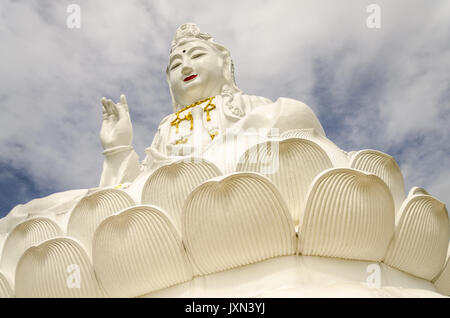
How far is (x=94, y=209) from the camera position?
381cm

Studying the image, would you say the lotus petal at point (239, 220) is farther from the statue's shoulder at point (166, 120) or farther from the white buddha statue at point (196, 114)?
the statue's shoulder at point (166, 120)

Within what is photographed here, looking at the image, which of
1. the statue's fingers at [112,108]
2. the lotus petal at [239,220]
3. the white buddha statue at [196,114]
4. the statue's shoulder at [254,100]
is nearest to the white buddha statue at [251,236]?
the lotus petal at [239,220]

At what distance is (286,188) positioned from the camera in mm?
3643

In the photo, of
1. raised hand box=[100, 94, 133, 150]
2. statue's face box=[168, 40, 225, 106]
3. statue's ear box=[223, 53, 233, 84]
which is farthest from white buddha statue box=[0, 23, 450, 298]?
statue's ear box=[223, 53, 233, 84]

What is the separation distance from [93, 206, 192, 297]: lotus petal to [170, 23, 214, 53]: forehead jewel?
176 inches

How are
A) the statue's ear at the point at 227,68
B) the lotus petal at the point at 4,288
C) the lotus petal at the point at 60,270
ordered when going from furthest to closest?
the statue's ear at the point at 227,68 → the lotus petal at the point at 4,288 → the lotus petal at the point at 60,270

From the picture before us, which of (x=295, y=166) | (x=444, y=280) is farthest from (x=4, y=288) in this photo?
(x=444, y=280)

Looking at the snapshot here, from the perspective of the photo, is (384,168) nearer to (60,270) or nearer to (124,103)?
(60,270)

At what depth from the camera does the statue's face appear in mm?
7035

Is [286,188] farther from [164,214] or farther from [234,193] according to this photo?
[164,214]

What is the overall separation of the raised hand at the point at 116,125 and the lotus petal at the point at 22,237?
1994 mm

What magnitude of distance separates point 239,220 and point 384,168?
1.39 meters

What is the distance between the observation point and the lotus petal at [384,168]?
3.89 meters

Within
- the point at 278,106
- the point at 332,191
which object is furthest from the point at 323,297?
the point at 278,106
